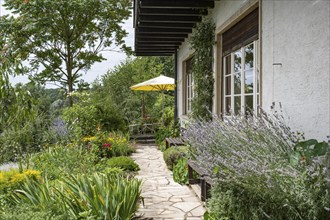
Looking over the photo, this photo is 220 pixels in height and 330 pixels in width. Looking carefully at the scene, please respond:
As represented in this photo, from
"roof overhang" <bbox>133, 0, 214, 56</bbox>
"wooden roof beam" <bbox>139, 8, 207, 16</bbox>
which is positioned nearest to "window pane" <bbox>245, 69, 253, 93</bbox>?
"roof overhang" <bbox>133, 0, 214, 56</bbox>

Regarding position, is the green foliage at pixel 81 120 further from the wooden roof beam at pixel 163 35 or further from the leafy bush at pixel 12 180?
the leafy bush at pixel 12 180

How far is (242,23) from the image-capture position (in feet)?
16.7

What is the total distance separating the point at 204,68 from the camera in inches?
265

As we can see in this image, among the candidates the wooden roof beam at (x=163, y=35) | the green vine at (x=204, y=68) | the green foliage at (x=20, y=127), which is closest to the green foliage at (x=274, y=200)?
the green vine at (x=204, y=68)

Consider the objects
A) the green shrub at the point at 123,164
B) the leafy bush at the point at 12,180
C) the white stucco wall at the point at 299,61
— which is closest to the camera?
the white stucco wall at the point at 299,61

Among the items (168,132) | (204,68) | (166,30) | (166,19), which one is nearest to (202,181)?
(204,68)

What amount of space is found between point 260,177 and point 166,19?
5253 mm

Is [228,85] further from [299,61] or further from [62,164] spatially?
[62,164]

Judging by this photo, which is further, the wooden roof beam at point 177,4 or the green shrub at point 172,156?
the green shrub at point 172,156

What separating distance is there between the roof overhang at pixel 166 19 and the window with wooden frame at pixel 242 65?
987 millimetres

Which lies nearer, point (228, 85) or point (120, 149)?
point (228, 85)

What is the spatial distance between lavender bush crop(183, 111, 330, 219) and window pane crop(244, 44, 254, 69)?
1.47 metres

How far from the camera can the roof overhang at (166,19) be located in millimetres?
6125

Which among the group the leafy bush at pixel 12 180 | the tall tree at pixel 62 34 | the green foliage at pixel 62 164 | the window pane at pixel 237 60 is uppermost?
the tall tree at pixel 62 34
